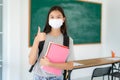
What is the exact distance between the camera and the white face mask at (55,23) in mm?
1464

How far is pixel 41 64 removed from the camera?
1408 millimetres

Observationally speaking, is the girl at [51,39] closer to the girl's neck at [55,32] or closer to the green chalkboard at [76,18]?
the girl's neck at [55,32]

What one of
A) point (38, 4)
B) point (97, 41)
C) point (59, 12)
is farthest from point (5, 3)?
point (97, 41)

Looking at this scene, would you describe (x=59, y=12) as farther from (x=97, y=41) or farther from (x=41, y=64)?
(x=97, y=41)

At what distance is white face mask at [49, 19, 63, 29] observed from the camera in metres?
1.46

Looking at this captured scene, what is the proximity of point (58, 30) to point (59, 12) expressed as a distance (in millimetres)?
136

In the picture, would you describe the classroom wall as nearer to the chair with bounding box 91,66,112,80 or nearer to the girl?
the chair with bounding box 91,66,112,80

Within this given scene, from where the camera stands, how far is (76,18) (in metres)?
4.63

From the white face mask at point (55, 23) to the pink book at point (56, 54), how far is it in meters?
0.15

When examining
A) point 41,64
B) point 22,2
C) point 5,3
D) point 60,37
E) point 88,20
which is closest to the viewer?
point 41,64

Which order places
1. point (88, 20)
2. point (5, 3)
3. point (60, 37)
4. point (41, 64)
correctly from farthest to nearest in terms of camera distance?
1. point (88, 20)
2. point (5, 3)
3. point (60, 37)
4. point (41, 64)

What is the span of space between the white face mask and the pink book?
15 cm

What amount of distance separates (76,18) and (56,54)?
3.27 metres

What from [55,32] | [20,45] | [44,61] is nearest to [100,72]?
[20,45]
